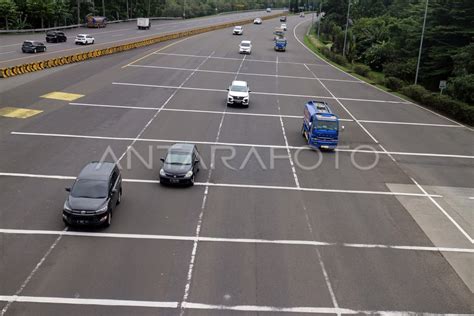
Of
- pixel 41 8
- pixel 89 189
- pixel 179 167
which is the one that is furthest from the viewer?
pixel 41 8

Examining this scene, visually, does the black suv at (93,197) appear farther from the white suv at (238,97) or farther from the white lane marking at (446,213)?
the white suv at (238,97)

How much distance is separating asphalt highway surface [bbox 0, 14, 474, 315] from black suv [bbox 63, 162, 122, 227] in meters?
0.55

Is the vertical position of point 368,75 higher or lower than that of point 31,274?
higher

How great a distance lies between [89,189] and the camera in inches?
730

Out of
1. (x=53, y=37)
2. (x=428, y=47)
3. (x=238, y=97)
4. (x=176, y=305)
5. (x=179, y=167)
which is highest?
(x=428, y=47)

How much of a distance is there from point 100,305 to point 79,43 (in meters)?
57.4

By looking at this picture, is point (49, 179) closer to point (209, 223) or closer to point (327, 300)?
point (209, 223)

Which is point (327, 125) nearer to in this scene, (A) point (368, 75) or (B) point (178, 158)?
(B) point (178, 158)

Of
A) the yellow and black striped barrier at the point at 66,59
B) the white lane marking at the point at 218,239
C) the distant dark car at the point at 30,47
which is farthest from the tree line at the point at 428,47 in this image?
the distant dark car at the point at 30,47

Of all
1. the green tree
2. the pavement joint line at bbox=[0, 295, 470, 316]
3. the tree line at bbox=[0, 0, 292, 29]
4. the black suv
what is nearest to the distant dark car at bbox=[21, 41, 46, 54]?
the tree line at bbox=[0, 0, 292, 29]

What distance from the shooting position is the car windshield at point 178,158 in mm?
22797

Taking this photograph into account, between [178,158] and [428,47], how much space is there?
42888mm

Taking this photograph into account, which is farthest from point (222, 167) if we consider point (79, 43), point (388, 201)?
point (79, 43)

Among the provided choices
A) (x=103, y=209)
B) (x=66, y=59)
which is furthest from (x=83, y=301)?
(x=66, y=59)
